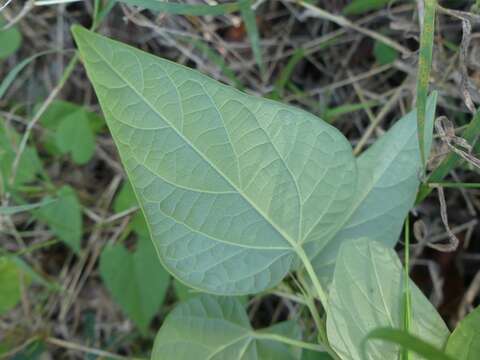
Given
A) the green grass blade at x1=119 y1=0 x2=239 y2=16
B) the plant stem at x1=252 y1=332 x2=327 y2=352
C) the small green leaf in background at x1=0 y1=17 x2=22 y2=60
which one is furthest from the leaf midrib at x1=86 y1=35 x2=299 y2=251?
the small green leaf in background at x1=0 y1=17 x2=22 y2=60

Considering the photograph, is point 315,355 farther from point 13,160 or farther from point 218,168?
point 13,160

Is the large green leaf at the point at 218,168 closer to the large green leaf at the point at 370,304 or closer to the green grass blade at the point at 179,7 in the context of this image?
the large green leaf at the point at 370,304

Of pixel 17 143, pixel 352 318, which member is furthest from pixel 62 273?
pixel 352 318

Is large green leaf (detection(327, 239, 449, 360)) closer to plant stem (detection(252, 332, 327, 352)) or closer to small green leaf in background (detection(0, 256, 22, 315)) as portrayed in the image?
plant stem (detection(252, 332, 327, 352))

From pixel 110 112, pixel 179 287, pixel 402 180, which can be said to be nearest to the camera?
pixel 110 112

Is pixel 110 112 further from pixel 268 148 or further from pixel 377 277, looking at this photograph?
pixel 377 277

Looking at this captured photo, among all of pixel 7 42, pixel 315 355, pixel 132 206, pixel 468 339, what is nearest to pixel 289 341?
pixel 315 355
